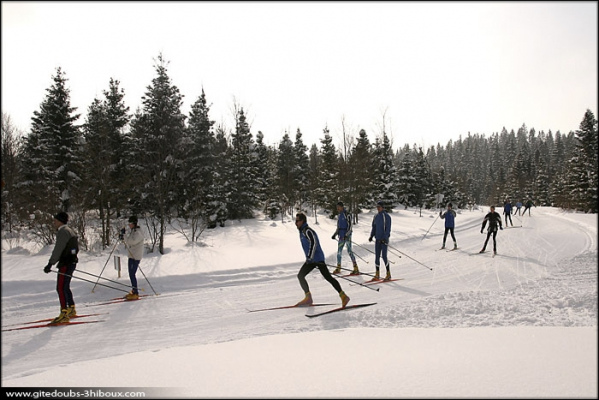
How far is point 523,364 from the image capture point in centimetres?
280

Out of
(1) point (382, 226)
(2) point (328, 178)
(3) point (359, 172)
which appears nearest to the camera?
(1) point (382, 226)

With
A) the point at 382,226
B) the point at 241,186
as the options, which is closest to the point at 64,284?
the point at 382,226

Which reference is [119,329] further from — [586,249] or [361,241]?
[586,249]

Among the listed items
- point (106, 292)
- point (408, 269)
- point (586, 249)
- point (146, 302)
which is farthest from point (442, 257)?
point (106, 292)

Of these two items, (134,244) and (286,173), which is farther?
(286,173)

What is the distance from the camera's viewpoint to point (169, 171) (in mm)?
14742

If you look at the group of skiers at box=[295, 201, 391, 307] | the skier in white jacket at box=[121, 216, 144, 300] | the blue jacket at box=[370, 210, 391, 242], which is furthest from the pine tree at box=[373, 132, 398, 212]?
the skier in white jacket at box=[121, 216, 144, 300]

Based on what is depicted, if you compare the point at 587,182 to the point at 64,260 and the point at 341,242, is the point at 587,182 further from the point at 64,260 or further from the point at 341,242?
the point at 64,260

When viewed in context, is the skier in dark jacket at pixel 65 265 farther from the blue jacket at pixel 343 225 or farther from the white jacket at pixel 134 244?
the blue jacket at pixel 343 225

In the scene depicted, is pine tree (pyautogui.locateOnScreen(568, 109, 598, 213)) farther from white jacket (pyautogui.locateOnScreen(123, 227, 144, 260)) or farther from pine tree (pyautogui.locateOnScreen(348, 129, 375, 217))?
pine tree (pyautogui.locateOnScreen(348, 129, 375, 217))

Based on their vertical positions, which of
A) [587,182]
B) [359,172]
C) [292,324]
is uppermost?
[359,172]

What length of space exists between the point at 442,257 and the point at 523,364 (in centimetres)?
1107

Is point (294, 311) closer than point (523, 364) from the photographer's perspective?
No

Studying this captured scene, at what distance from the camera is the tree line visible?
14.7 meters
